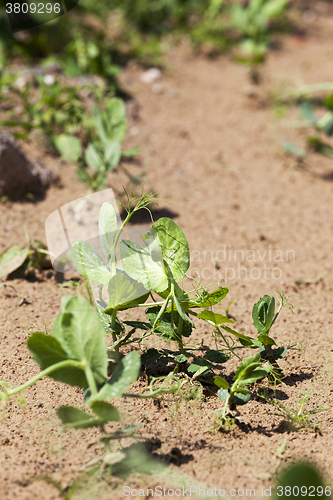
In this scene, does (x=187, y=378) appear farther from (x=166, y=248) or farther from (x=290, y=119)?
(x=290, y=119)

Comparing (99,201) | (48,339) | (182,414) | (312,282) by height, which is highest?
(48,339)

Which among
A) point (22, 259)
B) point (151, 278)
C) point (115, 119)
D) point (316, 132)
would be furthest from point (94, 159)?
point (316, 132)

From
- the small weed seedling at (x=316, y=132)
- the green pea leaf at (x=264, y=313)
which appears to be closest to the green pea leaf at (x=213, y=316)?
the green pea leaf at (x=264, y=313)

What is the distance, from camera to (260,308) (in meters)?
1.15

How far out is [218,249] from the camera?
71.6 inches

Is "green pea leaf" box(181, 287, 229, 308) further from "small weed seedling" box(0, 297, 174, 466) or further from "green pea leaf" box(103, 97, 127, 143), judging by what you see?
"green pea leaf" box(103, 97, 127, 143)

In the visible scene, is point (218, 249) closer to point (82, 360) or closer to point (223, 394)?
point (223, 394)

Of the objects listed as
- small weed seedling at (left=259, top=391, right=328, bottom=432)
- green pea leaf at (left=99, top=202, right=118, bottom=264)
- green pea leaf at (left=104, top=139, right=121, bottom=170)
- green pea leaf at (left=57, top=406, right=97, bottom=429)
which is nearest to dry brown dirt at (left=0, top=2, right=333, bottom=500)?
small weed seedling at (left=259, top=391, right=328, bottom=432)

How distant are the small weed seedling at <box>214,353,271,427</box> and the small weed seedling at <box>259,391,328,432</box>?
0.08 m

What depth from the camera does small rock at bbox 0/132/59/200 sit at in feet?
6.38

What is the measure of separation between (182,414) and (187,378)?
92 millimetres

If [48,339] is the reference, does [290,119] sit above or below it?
below

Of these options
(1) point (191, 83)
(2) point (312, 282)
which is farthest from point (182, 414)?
(1) point (191, 83)

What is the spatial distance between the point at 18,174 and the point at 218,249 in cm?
100
